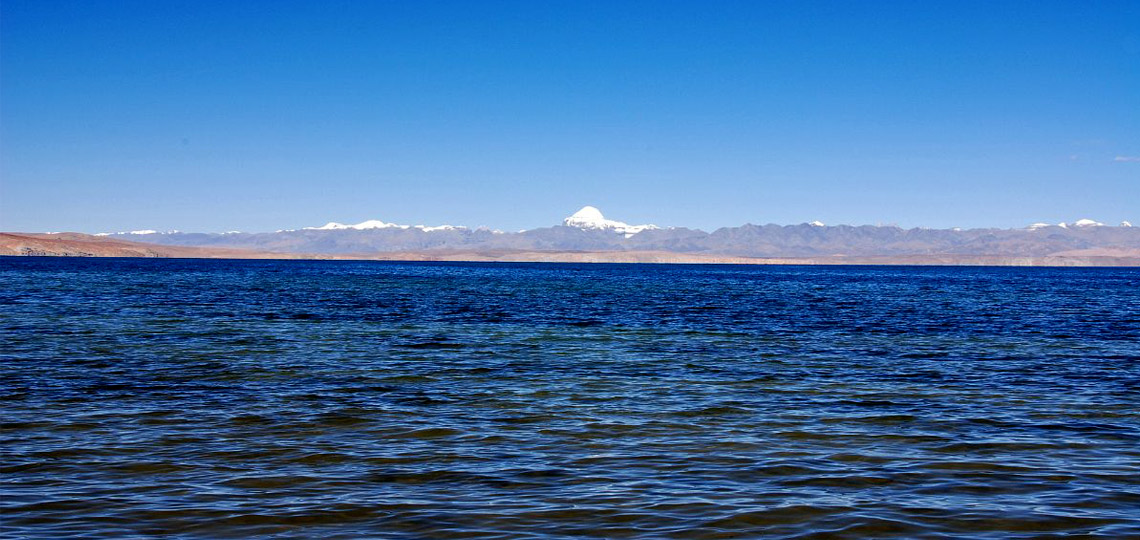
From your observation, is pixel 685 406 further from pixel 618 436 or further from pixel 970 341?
pixel 970 341

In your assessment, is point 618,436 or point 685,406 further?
point 685,406

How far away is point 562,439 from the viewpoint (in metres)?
13.1

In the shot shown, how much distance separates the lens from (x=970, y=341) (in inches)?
1195

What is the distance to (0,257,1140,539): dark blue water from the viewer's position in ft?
30.5

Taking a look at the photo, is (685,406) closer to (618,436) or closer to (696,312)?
(618,436)

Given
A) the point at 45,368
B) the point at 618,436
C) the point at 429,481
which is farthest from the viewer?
the point at 45,368

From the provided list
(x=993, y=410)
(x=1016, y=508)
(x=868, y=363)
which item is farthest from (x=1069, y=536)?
(x=868, y=363)

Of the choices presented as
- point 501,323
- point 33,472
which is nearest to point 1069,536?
point 33,472

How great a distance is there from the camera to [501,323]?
37.4 metres

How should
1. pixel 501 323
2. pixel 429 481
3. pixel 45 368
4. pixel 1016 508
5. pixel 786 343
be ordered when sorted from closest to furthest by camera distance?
1. pixel 1016 508
2. pixel 429 481
3. pixel 45 368
4. pixel 786 343
5. pixel 501 323

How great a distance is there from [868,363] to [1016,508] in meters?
13.7

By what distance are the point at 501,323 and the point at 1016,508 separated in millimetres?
28593

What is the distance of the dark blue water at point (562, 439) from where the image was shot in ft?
30.5

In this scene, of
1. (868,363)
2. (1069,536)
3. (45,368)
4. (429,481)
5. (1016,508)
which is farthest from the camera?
(868,363)
